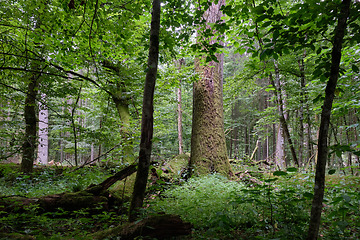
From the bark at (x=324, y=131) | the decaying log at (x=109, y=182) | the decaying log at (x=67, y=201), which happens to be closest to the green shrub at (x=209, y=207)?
the bark at (x=324, y=131)

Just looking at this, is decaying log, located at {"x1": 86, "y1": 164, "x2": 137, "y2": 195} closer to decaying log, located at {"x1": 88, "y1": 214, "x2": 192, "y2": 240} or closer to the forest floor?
the forest floor

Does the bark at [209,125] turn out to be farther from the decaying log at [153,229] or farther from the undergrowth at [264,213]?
the decaying log at [153,229]

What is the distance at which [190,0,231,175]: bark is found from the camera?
6.47m

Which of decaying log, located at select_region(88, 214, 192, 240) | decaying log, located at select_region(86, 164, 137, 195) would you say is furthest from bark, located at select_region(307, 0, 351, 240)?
decaying log, located at select_region(86, 164, 137, 195)

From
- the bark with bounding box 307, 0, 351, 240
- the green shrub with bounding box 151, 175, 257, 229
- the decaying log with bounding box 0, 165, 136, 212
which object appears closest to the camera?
the bark with bounding box 307, 0, 351, 240

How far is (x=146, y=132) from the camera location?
291 cm

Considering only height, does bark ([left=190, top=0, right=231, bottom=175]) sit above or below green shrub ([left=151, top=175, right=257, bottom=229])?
above

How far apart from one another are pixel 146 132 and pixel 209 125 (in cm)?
416

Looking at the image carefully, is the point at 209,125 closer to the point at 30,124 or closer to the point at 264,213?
the point at 264,213

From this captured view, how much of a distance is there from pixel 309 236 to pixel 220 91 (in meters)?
5.74

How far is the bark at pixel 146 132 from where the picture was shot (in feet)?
9.29

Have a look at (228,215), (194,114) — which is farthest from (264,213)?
(194,114)

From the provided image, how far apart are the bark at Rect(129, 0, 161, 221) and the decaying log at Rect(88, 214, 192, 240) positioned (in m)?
0.35

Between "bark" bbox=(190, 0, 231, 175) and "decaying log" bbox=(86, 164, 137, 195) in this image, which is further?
"bark" bbox=(190, 0, 231, 175)
